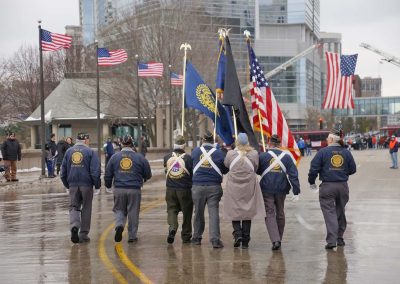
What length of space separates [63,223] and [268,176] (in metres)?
5.47

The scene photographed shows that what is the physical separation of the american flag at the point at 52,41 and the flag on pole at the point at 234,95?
623 inches

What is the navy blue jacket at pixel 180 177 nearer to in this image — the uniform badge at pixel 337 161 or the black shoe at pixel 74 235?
the black shoe at pixel 74 235

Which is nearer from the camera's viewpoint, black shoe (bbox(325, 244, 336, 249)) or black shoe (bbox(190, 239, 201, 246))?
black shoe (bbox(325, 244, 336, 249))

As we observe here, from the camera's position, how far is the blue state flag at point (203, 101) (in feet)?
44.6

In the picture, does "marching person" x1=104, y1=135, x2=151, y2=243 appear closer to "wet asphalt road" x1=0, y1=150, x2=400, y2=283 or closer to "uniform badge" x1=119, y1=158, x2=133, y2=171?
"uniform badge" x1=119, y1=158, x2=133, y2=171

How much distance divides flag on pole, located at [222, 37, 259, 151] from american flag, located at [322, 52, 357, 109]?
3568 centimetres

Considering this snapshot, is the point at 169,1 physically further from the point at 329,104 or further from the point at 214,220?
the point at 214,220

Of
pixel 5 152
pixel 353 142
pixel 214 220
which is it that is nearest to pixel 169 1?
pixel 5 152

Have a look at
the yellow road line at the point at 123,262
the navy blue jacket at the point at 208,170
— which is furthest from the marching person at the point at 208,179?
the yellow road line at the point at 123,262

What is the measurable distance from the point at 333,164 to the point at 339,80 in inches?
1572

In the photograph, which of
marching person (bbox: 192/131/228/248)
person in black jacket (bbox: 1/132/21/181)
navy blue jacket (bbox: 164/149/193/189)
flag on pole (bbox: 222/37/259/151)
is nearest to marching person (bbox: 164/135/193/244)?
navy blue jacket (bbox: 164/149/193/189)

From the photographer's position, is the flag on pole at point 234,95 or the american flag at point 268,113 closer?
the flag on pole at point 234,95

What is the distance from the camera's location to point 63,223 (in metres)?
13.6

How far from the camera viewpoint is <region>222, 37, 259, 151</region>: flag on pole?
1239 cm
